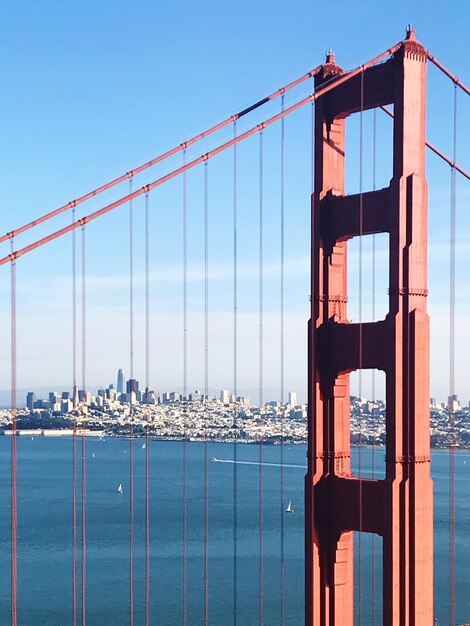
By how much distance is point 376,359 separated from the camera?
9406 mm

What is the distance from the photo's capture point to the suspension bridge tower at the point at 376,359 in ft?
30.0

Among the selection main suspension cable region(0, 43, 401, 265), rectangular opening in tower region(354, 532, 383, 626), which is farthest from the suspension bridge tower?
rectangular opening in tower region(354, 532, 383, 626)

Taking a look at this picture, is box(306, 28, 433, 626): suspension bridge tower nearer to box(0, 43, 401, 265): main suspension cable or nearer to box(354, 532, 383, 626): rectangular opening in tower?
box(0, 43, 401, 265): main suspension cable

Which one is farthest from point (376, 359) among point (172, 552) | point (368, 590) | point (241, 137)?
point (172, 552)

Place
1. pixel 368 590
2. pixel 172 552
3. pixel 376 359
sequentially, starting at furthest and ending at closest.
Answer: pixel 172 552
pixel 368 590
pixel 376 359

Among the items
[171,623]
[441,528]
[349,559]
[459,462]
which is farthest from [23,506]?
[459,462]

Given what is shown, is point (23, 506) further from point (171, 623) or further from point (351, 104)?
point (351, 104)

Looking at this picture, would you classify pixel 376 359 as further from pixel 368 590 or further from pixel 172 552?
pixel 172 552

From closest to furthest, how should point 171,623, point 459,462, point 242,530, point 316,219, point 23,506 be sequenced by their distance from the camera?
point 316,219
point 171,623
point 242,530
point 23,506
point 459,462

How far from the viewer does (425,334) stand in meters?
9.21

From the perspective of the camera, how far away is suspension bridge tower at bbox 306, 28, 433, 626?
360 inches

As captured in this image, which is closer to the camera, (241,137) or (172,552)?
(241,137)

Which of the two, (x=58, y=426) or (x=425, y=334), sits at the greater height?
(x=425, y=334)

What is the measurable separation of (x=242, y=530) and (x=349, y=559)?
3127 cm
